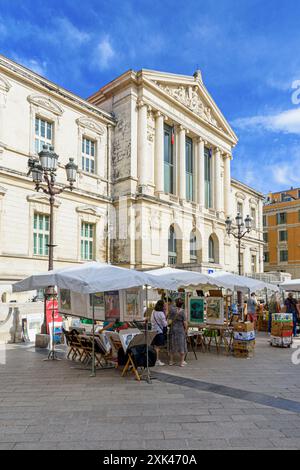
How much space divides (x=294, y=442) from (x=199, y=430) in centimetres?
124

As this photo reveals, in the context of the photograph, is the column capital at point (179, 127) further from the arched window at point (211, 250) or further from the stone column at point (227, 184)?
the arched window at point (211, 250)

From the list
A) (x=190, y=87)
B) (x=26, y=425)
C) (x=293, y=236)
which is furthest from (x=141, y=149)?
(x=293, y=236)

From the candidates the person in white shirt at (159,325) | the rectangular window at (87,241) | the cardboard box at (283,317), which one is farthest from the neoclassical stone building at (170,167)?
the person in white shirt at (159,325)

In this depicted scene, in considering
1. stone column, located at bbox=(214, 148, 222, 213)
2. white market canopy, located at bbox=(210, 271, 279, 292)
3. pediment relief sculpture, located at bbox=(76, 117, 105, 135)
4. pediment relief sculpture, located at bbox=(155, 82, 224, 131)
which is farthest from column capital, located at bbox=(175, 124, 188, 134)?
white market canopy, located at bbox=(210, 271, 279, 292)

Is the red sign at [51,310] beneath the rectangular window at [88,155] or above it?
beneath

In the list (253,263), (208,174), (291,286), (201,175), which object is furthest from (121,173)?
(253,263)

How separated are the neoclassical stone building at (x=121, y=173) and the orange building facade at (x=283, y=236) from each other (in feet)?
75.1

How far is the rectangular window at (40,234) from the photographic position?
70.5ft

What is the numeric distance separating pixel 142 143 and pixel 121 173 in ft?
8.10

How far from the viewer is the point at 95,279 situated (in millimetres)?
9008

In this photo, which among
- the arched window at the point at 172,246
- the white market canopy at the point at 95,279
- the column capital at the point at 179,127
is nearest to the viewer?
the white market canopy at the point at 95,279

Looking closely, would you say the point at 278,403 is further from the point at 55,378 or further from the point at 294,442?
the point at 55,378

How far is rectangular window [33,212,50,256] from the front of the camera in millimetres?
21497
